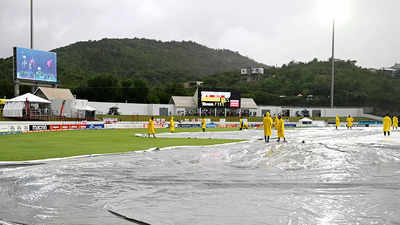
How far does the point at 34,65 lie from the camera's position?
42.8 m

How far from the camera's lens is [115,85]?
3258 inches

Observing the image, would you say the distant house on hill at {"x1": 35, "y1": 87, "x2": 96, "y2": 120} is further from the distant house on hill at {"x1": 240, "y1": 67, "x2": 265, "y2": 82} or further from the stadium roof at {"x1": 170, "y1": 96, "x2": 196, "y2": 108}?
the distant house on hill at {"x1": 240, "y1": 67, "x2": 265, "y2": 82}

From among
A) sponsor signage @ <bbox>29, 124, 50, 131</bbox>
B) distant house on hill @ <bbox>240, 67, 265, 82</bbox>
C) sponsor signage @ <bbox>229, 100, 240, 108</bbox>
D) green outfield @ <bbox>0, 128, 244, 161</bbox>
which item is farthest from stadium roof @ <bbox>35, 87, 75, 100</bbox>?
distant house on hill @ <bbox>240, 67, 265, 82</bbox>

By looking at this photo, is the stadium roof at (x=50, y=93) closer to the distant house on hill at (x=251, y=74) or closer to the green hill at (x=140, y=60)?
the green hill at (x=140, y=60)

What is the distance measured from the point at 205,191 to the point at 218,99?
189 ft

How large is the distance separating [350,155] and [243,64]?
546 feet

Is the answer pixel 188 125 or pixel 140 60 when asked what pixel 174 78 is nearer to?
pixel 140 60

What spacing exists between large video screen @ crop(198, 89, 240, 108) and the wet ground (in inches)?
2030


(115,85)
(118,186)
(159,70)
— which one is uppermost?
(159,70)

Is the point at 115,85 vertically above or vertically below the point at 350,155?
above

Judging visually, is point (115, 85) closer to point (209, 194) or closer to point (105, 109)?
point (105, 109)

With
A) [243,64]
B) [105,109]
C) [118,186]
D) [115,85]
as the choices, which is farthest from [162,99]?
[243,64]

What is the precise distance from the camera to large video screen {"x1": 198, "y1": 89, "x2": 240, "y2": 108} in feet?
209

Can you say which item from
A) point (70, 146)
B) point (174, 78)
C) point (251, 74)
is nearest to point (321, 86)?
point (251, 74)
